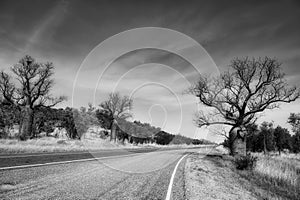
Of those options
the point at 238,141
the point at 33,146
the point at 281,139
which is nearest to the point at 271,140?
the point at 281,139

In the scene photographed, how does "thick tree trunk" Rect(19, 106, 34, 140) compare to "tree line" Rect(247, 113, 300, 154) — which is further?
"tree line" Rect(247, 113, 300, 154)

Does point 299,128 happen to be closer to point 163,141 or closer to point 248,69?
point 248,69

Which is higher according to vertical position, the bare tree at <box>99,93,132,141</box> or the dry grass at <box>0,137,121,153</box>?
the bare tree at <box>99,93,132,141</box>

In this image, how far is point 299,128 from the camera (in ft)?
119

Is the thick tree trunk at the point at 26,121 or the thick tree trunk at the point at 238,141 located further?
the thick tree trunk at the point at 26,121

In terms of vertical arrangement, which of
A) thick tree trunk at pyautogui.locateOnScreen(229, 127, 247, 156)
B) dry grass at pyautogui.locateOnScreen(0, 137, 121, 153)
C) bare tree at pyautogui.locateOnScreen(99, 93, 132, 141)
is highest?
bare tree at pyautogui.locateOnScreen(99, 93, 132, 141)

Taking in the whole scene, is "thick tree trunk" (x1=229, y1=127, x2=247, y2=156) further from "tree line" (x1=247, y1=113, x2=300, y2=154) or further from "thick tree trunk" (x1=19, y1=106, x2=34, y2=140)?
"tree line" (x1=247, y1=113, x2=300, y2=154)

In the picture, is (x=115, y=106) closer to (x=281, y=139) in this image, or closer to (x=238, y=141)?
(x=238, y=141)

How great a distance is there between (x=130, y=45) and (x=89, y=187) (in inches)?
570

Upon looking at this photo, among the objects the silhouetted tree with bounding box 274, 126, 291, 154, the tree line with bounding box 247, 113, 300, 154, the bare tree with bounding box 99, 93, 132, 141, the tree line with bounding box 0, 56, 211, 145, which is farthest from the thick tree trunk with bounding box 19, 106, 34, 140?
the silhouetted tree with bounding box 274, 126, 291, 154

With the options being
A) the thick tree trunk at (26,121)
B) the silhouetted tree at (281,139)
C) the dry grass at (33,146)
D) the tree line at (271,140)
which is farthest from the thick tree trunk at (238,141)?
the silhouetted tree at (281,139)

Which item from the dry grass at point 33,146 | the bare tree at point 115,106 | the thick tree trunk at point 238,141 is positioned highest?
the bare tree at point 115,106

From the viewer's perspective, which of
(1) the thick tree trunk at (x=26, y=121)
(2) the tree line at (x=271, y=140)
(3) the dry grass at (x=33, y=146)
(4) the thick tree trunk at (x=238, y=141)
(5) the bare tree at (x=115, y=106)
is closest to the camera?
(3) the dry grass at (x=33, y=146)

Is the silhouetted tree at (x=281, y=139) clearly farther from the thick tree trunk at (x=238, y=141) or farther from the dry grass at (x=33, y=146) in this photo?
the dry grass at (x=33, y=146)
